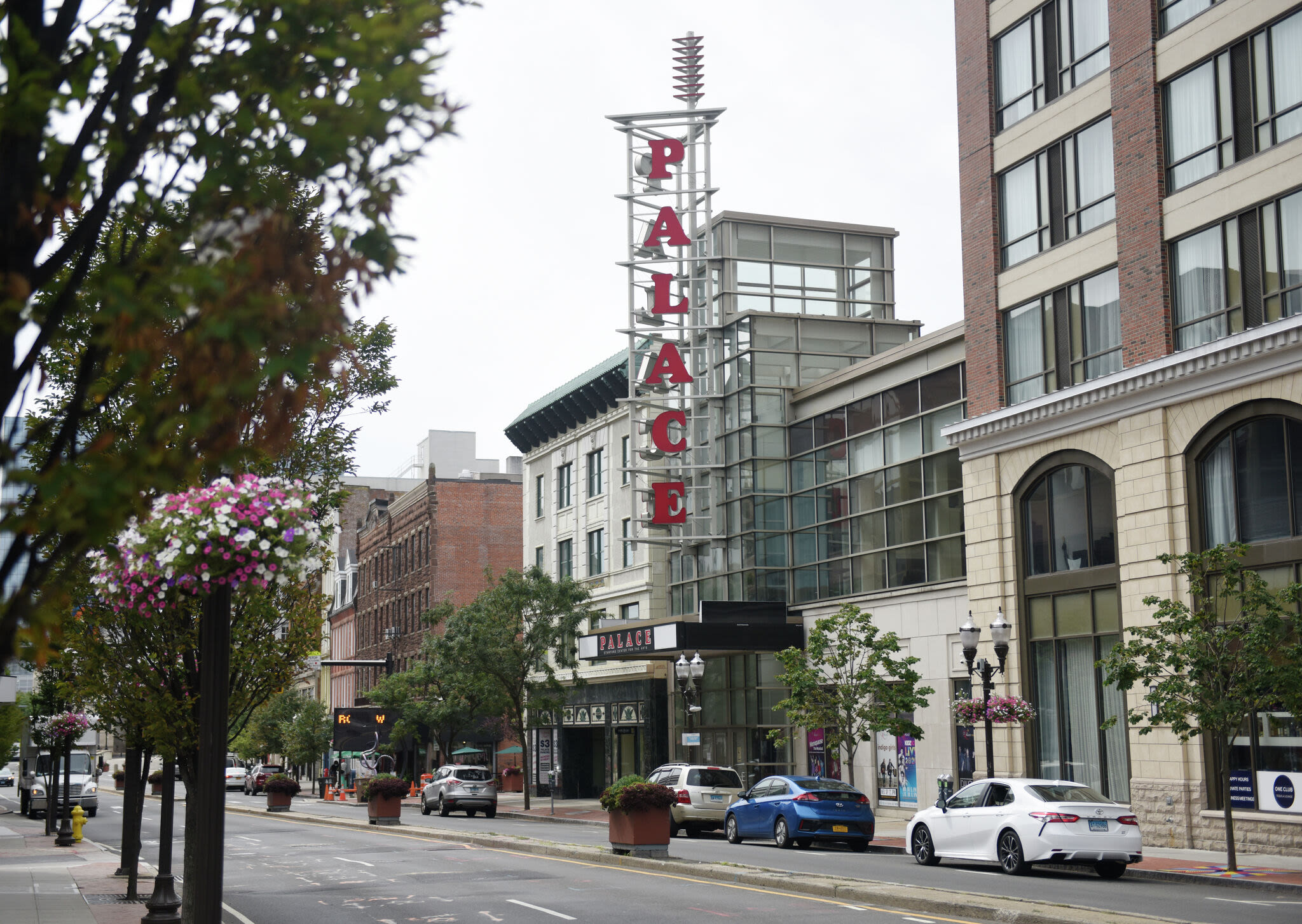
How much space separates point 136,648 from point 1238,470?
19.1 meters

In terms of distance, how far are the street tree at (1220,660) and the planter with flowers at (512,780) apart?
46129mm

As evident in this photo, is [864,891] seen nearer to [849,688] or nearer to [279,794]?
[849,688]

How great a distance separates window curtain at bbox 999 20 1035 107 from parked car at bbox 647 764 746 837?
17.6 meters

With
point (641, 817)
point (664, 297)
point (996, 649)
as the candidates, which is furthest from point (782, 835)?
point (664, 297)

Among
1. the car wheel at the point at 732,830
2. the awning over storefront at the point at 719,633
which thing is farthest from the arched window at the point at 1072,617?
the awning over storefront at the point at 719,633

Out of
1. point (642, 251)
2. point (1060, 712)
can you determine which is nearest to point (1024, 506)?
point (1060, 712)

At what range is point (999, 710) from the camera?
88.0 ft

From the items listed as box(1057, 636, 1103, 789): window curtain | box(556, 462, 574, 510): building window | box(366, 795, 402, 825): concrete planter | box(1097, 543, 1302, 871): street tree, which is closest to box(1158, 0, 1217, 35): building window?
box(1097, 543, 1302, 871): street tree

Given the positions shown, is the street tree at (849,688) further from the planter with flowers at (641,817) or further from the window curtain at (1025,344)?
the planter with flowers at (641,817)

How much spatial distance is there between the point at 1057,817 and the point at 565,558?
38.8 m

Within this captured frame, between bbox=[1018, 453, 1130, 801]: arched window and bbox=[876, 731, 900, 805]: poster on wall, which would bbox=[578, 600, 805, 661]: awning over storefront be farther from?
bbox=[1018, 453, 1130, 801]: arched window

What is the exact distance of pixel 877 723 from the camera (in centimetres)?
3231

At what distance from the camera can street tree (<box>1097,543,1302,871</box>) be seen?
20234 mm

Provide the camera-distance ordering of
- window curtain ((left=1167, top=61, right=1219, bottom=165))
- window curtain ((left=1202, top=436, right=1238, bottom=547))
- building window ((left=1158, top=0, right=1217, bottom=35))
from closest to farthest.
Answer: window curtain ((left=1202, top=436, right=1238, bottom=547))
window curtain ((left=1167, top=61, right=1219, bottom=165))
building window ((left=1158, top=0, right=1217, bottom=35))
